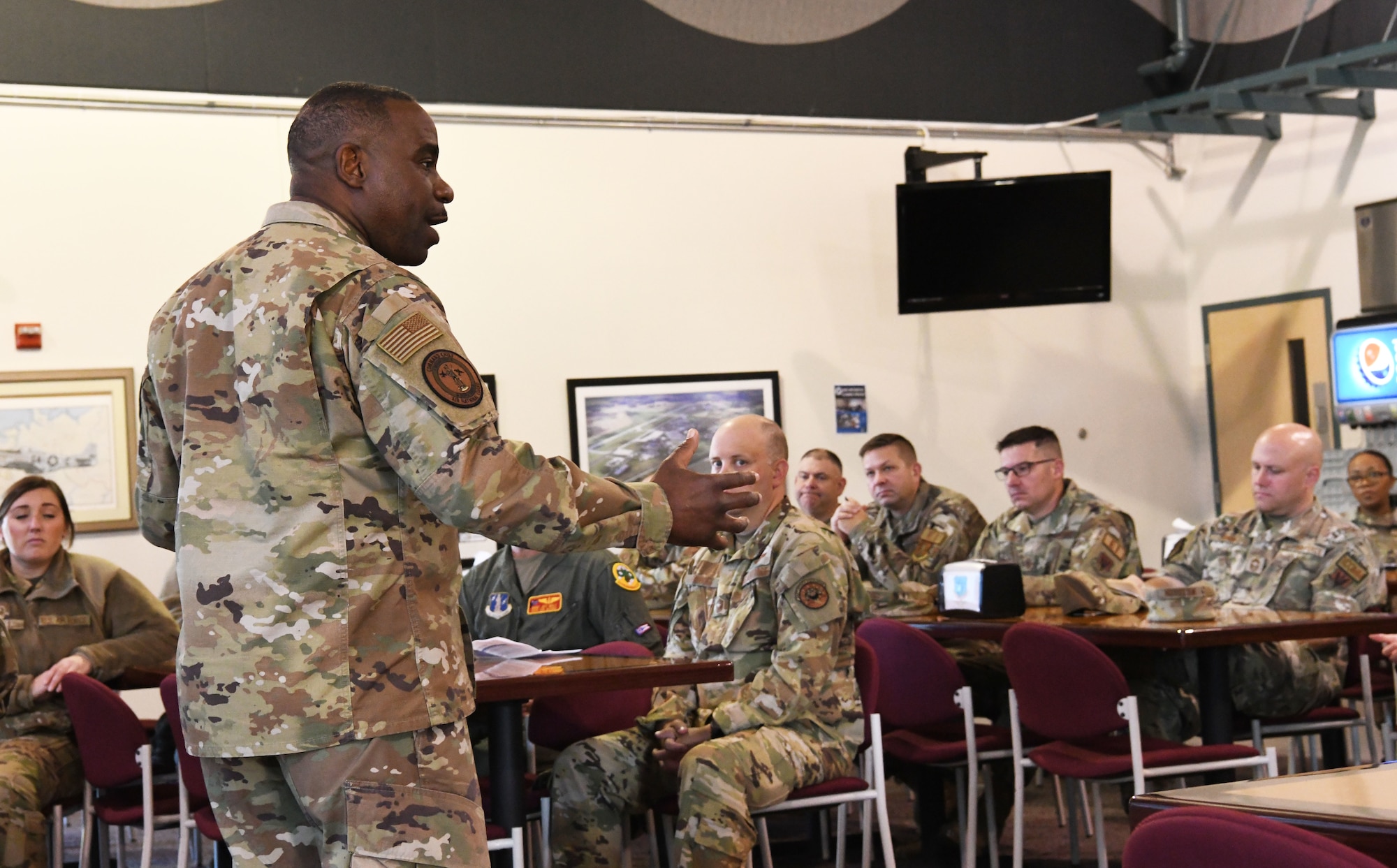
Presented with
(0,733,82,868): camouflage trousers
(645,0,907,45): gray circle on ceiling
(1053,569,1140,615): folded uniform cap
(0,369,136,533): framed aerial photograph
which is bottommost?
(0,733,82,868): camouflage trousers

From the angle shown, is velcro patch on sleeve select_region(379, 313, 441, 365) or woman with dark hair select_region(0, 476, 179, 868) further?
woman with dark hair select_region(0, 476, 179, 868)

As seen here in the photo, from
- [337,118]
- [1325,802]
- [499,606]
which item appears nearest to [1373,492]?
[499,606]

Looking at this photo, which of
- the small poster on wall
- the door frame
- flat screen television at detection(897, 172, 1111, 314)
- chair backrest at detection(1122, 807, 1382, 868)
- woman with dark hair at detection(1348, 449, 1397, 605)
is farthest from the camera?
the door frame

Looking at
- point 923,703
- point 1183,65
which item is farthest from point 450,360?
point 1183,65

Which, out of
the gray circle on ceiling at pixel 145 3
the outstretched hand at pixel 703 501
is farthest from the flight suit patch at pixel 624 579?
the gray circle on ceiling at pixel 145 3

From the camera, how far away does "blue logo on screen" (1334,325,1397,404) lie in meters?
7.71

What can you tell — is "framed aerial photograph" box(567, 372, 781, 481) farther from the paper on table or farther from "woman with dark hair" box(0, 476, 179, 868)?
the paper on table

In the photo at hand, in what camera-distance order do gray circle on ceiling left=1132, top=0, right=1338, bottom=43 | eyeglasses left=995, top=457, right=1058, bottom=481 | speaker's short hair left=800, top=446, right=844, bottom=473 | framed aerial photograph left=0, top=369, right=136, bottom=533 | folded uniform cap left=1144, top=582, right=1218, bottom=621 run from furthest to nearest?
gray circle on ceiling left=1132, top=0, right=1338, bottom=43
speaker's short hair left=800, top=446, right=844, bottom=473
framed aerial photograph left=0, top=369, right=136, bottom=533
eyeglasses left=995, top=457, right=1058, bottom=481
folded uniform cap left=1144, top=582, right=1218, bottom=621

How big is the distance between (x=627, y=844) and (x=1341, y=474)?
5.40m

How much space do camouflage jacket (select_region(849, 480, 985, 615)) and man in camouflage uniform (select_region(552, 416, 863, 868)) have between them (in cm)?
206

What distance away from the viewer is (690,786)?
3490 millimetres

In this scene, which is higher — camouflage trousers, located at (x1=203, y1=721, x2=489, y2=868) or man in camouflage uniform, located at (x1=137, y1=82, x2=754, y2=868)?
man in camouflage uniform, located at (x1=137, y1=82, x2=754, y2=868)

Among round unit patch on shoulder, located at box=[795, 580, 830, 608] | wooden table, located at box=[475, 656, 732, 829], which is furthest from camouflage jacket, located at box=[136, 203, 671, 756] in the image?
round unit patch on shoulder, located at box=[795, 580, 830, 608]

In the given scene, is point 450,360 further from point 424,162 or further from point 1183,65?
point 1183,65
